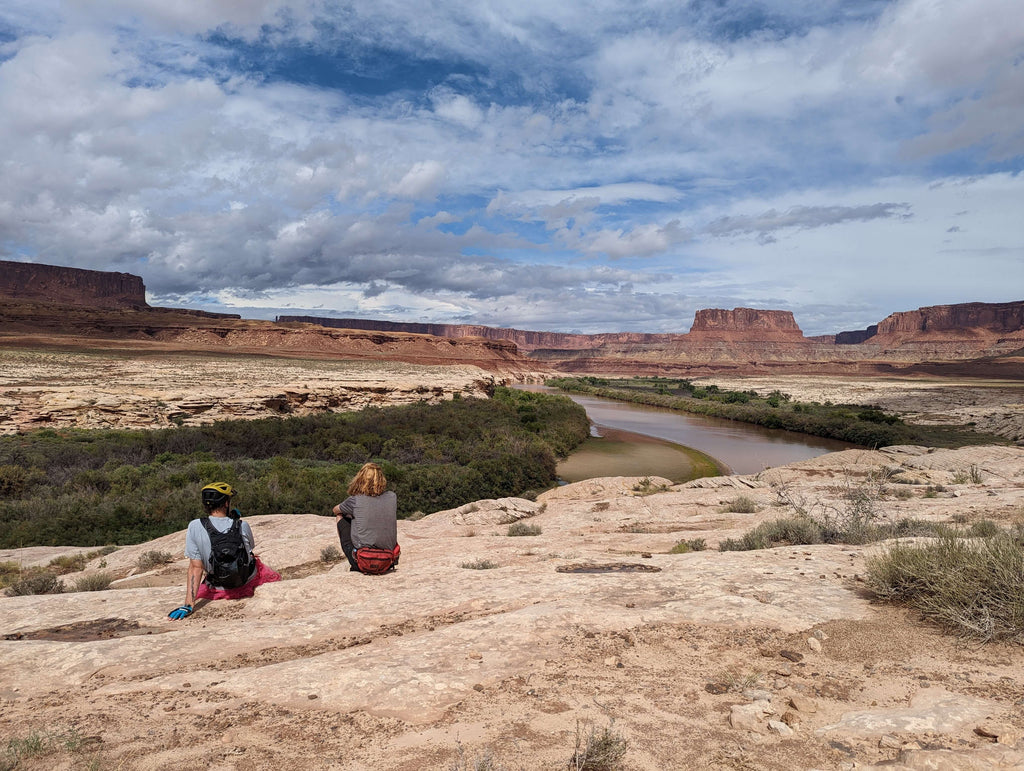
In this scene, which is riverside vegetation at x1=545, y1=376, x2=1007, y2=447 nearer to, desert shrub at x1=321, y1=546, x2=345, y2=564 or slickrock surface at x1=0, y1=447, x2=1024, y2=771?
slickrock surface at x1=0, y1=447, x2=1024, y2=771

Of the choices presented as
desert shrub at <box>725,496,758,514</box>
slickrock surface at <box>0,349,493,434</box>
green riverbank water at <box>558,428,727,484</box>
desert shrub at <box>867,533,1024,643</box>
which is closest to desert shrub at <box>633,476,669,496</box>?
desert shrub at <box>725,496,758,514</box>

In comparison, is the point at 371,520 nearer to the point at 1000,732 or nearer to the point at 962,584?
the point at 1000,732

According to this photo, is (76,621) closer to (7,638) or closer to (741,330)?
(7,638)

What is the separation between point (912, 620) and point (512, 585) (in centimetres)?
341

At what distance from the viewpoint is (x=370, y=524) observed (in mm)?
6223

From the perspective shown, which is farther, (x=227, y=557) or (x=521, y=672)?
(x=227, y=557)

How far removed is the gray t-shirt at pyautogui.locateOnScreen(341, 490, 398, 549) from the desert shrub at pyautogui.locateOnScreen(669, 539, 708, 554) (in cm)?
377

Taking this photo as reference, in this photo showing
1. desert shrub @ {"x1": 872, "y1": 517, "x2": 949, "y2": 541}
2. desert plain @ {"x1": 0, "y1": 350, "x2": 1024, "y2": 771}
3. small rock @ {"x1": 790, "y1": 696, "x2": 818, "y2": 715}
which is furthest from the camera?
desert shrub @ {"x1": 872, "y1": 517, "x2": 949, "y2": 541}

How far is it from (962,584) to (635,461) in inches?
905

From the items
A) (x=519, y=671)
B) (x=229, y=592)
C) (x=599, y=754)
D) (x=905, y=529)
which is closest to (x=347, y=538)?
(x=229, y=592)

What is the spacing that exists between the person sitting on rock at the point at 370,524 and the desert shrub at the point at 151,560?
12.4 ft

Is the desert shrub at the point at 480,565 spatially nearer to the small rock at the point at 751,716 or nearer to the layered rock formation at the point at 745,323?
the small rock at the point at 751,716

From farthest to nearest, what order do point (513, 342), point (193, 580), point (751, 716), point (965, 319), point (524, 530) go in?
point (965, 319), point (513, 342), point (524, 530), point (193, 580), point (751, 716)

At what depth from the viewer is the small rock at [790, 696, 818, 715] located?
316 cm
